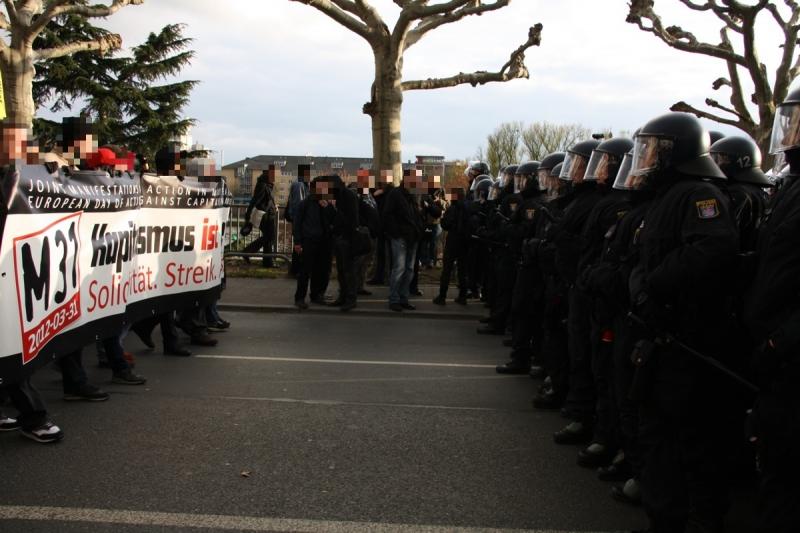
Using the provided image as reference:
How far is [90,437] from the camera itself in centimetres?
544

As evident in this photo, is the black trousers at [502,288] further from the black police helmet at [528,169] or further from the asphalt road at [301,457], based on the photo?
the asphalt road at [301,457]

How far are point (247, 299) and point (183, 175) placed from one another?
428 centimetres

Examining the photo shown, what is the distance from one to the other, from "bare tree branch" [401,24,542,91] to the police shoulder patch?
1357cm

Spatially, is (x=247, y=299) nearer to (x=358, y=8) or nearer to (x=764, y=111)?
(x=358, y=8)

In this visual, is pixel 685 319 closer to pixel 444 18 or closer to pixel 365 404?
pixel 365 404

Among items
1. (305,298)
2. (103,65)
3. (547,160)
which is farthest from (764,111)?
(103,65)

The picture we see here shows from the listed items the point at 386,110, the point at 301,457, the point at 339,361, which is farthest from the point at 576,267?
the point at 386,110

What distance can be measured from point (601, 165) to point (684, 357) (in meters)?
2.09

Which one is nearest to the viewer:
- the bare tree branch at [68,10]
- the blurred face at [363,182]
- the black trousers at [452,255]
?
the black trousers at [452,255]

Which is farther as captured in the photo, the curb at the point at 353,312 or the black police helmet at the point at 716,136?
the curb at the point at 353,312

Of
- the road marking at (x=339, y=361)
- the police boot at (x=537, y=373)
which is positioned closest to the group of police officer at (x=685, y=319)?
the police boot at (x=537, y=373)

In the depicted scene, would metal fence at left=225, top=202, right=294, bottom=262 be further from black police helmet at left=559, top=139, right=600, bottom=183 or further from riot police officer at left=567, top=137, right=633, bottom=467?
riot police officer at left=567, top=137, right=633, bottom=467

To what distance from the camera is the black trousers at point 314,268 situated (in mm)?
11656

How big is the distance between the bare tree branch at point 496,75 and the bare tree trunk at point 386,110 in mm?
955
